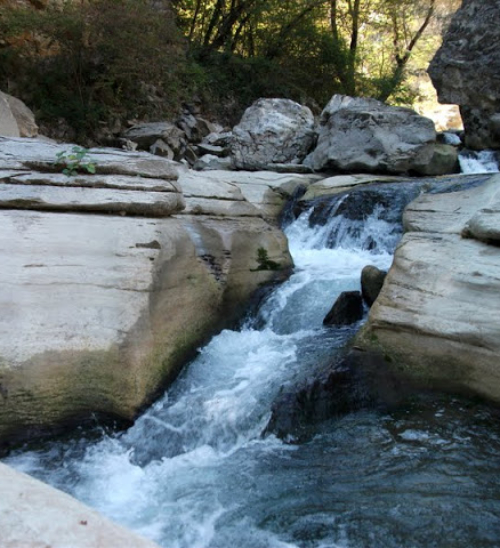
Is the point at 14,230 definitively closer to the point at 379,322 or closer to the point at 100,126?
the point at 379,322

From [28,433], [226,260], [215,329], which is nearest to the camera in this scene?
[28,433]

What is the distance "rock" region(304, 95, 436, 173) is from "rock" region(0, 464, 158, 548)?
30.0 ft

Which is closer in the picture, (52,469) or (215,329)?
(52,469)

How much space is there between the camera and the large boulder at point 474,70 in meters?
10.2

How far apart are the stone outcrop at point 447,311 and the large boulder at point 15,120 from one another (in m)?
5.99

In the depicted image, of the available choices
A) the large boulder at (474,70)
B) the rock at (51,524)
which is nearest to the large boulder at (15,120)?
the rock at (51,524)

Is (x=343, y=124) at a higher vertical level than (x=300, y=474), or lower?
higher

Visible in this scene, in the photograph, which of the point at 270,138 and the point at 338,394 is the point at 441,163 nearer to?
the point at 270,138

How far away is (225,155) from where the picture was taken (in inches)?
483

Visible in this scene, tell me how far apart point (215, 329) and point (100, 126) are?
27.1 ft

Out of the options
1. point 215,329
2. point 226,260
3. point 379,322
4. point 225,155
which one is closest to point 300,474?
point 379,322

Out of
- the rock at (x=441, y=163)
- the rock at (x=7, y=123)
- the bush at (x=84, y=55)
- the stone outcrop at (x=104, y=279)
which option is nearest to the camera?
the stone outcrop at (x=104, y=279)

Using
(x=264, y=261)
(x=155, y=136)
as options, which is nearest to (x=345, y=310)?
(x=264, y=261)

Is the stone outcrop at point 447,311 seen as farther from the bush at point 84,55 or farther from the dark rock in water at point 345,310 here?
the bush at point 84,55
